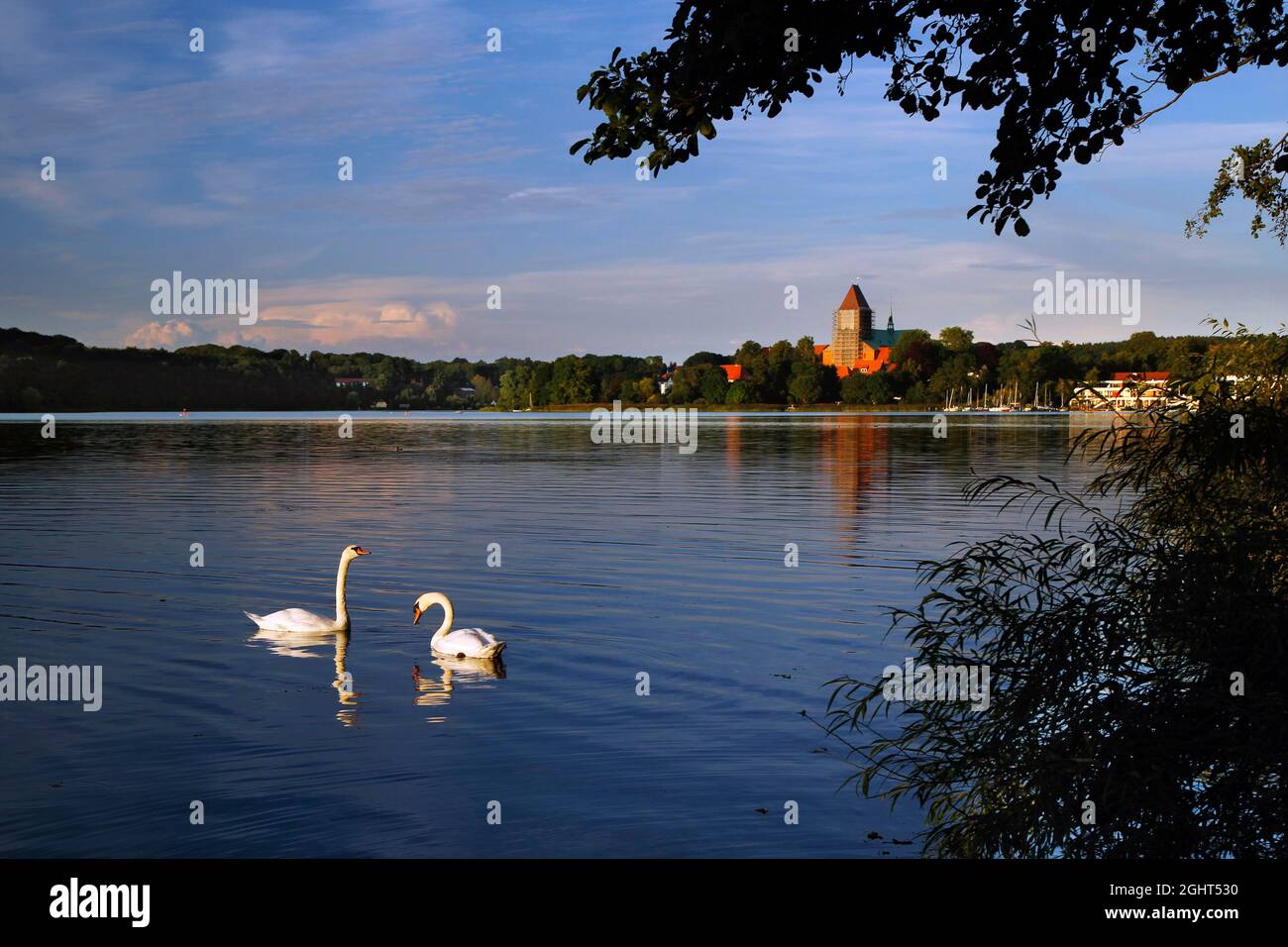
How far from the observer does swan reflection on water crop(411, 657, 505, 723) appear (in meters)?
16.0

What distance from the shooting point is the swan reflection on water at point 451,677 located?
52.5ft

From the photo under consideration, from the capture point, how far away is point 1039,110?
9625 mm

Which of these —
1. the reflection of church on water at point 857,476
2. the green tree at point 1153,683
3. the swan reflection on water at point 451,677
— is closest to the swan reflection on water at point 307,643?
the swan reflection on water at point 451,677

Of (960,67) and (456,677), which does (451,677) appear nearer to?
(456,677)

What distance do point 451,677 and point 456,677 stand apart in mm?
68

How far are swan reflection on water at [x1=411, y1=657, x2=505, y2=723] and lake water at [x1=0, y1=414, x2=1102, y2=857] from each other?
0.07 meters

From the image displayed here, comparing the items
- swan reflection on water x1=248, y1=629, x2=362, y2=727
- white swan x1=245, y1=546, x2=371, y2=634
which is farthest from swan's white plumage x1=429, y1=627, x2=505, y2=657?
white swan x1=245, y1=546, x2=371, y2=634

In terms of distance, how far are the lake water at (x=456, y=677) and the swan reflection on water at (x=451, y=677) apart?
7 centimetres

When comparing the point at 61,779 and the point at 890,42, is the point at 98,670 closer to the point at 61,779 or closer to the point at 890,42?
the point at 61,779

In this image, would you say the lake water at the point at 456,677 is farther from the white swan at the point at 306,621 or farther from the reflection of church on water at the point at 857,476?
the reflection of church on water at the point at 857,476

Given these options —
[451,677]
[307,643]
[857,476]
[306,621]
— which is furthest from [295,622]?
[857,476]

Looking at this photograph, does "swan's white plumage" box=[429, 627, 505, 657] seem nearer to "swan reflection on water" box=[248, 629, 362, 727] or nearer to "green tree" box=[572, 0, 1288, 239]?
"swan reflection on water" box=[248, 629, 362, 727]

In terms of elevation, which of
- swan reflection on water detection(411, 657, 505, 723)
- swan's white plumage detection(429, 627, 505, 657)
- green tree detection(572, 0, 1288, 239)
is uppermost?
green tree detection(572, 0, 1288, 239)

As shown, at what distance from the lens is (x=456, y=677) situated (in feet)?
56.1
